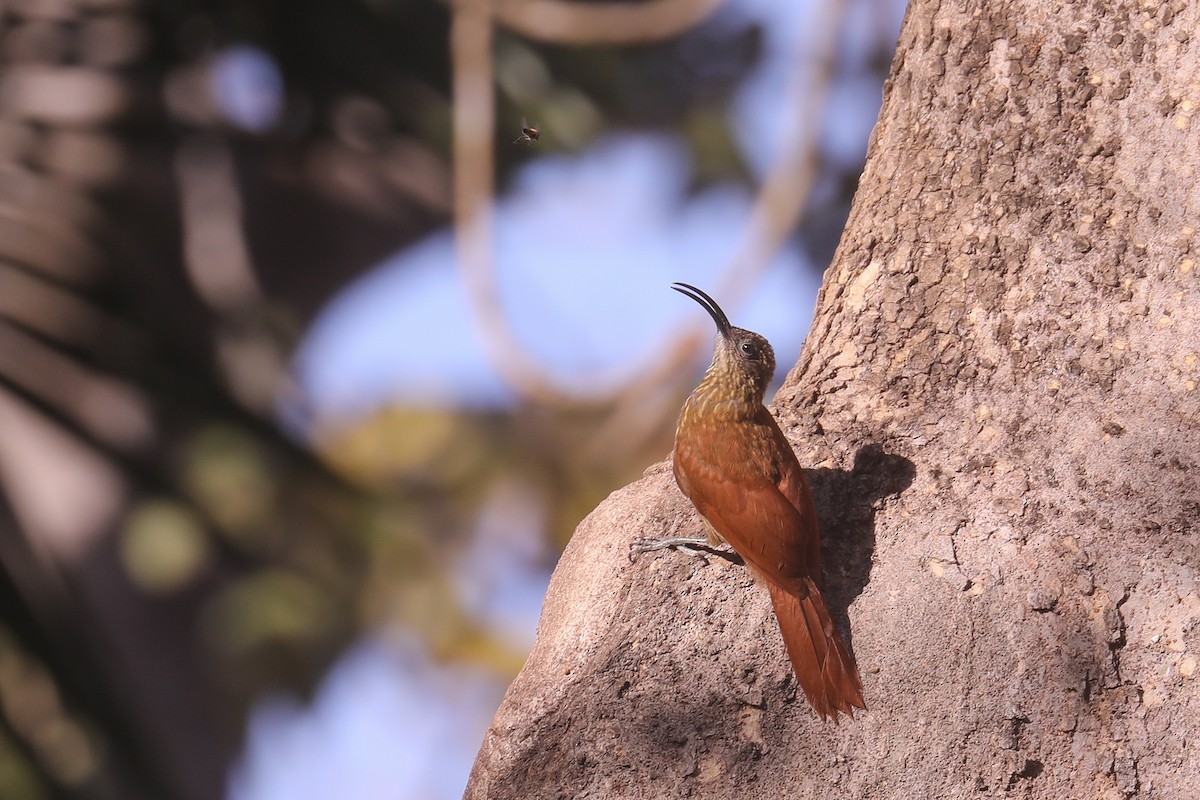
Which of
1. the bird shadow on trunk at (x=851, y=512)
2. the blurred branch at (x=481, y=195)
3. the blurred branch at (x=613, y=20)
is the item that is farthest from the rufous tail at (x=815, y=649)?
the blurred branch at (x=613, y=20)

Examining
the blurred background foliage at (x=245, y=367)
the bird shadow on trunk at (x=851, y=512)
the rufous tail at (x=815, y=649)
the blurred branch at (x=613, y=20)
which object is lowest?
the rufous tail at (x=815, y=649)

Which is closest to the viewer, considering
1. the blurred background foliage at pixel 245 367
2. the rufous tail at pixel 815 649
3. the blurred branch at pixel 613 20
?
the rufous tail at pixel 815 649

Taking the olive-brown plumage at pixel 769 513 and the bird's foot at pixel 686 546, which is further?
the bird's foot at pixel 686 546

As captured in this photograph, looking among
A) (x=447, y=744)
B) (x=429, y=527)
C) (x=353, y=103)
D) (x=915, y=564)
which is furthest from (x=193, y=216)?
(x=915, y=564)

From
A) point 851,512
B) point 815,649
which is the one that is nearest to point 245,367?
point 851,512

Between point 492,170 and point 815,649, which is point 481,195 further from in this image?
point 815,649

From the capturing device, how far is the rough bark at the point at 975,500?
1.81 m

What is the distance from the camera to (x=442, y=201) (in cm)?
464

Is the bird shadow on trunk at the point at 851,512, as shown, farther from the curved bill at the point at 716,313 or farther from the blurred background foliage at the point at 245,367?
the blurred background foliage at the point at 245,367

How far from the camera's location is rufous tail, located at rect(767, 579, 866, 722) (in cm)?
177

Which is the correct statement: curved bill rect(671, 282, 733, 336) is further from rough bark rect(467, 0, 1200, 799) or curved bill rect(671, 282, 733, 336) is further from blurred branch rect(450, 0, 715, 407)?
blurred branch rect(450, 0, 715, 407)

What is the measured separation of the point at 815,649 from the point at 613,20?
11.8 feet

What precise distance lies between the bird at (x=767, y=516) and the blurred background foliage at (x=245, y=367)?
7.66 feet

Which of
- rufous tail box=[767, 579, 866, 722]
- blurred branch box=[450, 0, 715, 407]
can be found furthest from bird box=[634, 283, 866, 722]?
blurred branch box=[450, 0, 715, 407]
